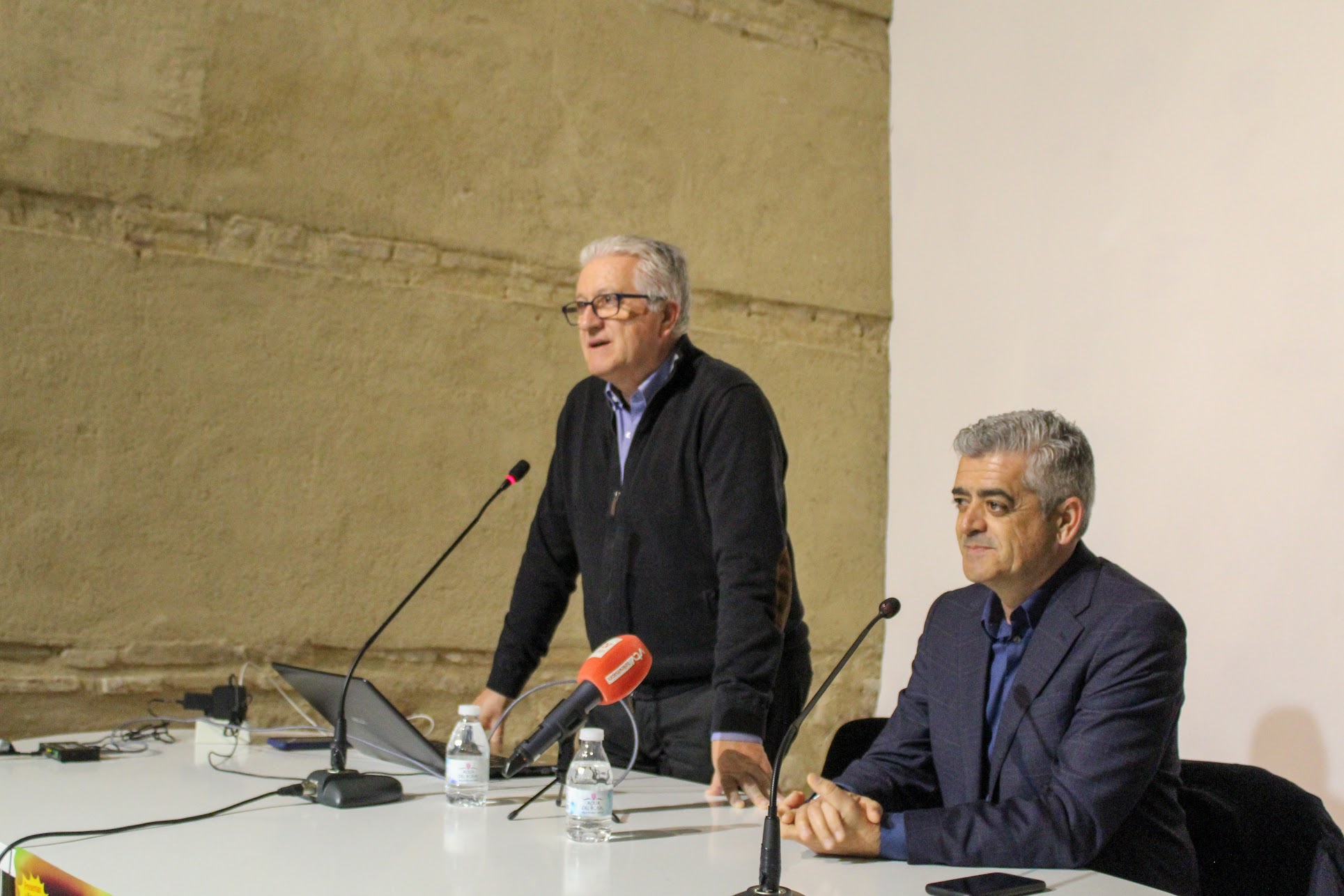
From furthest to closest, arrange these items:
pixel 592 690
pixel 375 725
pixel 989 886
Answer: pixel 375 725 → pixel 592 690 → pixel 989 886

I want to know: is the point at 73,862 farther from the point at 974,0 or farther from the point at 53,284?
the point at 974,0

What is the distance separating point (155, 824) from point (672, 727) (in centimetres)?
95

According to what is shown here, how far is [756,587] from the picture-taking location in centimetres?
221

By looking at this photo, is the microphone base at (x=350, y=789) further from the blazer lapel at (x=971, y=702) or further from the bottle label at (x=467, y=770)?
the blazer lapel at (x=971, y=702)

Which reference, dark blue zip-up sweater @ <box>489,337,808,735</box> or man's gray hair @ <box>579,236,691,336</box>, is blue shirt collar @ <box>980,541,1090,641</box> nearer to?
dark blue zip-up sweater @ <box>489,337,808,735</box>

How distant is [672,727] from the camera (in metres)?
2.29

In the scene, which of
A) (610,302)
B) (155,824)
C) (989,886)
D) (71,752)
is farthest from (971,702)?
(71,752)

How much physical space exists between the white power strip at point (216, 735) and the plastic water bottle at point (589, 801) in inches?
37.1

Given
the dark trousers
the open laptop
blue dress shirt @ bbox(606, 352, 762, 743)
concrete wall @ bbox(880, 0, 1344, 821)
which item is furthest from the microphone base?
concrete wall @ bbox(880, 0, 1344, 821)

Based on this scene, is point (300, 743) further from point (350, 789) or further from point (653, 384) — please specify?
point (653, 384)

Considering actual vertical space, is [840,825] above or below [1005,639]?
below

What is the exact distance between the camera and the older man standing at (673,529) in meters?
2.23

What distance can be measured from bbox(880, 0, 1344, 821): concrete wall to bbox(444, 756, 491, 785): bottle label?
1994 mm

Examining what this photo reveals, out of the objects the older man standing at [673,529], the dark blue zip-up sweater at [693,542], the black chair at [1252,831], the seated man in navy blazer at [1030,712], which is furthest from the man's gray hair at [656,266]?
the black chair at [1252,831]
